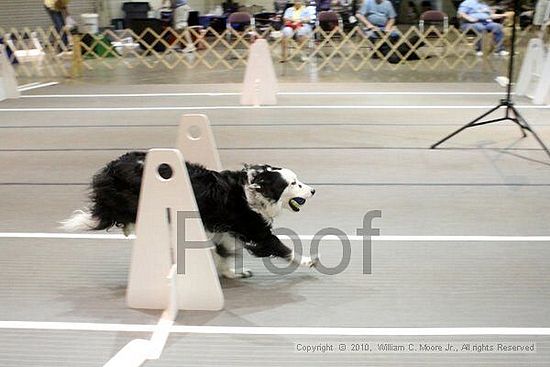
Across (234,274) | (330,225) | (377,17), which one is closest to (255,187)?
(234,274)

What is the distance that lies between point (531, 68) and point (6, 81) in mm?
7267

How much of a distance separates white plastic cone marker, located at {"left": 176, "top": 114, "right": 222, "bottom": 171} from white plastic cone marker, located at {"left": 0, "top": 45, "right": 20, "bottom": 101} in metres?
5.90

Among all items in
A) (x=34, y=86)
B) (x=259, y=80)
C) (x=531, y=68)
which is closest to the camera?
(x=259, y=80)

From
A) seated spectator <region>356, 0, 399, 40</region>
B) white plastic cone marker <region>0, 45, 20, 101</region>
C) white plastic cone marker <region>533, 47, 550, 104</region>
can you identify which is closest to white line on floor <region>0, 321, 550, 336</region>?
white plastic cone marker <region>533, 47, 550, 104</region>

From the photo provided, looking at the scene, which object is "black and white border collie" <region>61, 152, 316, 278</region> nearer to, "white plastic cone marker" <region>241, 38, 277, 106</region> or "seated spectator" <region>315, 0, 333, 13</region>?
"white plastic cone marker" <region>241, 38, 277, 106</region>

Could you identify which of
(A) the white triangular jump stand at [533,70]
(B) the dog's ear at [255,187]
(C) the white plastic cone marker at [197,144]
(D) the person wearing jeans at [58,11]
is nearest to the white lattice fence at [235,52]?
(D) the person wearing jeans at [58,11]

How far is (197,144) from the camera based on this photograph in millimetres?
3615

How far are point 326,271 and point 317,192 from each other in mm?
1339

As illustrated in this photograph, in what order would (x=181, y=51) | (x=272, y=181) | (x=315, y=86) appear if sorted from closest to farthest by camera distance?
(x=272, y=181) → (x=315, y=86) → (x=181, y=51)

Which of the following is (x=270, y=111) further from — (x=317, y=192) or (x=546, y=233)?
(x=546, y=233)

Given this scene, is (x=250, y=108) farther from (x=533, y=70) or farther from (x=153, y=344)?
(x=153, y=344)

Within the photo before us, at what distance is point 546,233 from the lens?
11.6 ft

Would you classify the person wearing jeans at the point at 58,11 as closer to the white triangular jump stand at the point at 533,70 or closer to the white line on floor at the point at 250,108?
the white line on floor at the point at 250,108

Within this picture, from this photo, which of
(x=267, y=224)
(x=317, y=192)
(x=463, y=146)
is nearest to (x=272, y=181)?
(x=267, y=224)
